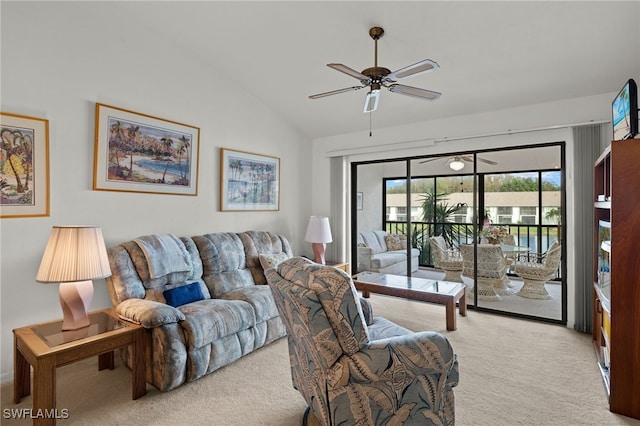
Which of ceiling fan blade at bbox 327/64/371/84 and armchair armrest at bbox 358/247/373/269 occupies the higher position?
ceiling fan blade at bbox 327/64/371/84

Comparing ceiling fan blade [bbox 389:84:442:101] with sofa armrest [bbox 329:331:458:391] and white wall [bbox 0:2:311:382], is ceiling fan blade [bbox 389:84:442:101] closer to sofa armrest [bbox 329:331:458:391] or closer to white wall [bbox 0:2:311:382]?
sofa armrest [bbox 329:331:458:391]

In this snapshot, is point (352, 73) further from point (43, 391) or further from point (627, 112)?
point (43, 391)

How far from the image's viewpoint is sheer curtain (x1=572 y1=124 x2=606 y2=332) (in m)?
3.43

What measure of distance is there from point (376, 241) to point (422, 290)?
1.65 m

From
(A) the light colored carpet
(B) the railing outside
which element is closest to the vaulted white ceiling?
(B) the railing outside

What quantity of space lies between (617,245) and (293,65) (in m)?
3.28

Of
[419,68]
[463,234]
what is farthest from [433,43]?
[463,234]

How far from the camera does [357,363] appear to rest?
5.32ft

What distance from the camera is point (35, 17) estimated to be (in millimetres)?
2656

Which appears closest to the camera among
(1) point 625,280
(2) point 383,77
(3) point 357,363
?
(3) point 357,363

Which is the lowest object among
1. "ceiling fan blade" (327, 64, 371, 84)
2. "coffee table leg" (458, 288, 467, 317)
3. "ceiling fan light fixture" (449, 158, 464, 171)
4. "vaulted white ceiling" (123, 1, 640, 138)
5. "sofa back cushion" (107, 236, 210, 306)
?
"coffee table leg" (458, 288, 467, 317)

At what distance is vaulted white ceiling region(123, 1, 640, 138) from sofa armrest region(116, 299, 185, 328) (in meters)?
2.65

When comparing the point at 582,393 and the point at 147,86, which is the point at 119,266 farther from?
the point at 582,393

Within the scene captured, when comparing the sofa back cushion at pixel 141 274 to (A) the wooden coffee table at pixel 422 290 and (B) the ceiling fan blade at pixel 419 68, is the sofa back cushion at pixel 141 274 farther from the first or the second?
(B) the ceiling fan blade at pixel 419 68
